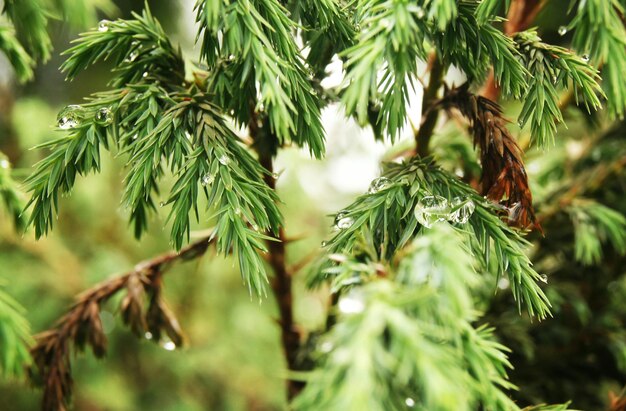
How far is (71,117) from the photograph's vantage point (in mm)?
708

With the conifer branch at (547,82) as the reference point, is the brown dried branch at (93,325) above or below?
below

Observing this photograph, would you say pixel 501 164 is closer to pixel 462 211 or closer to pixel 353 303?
pixel 462 211

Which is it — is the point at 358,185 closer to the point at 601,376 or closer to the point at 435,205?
the point at 601,376

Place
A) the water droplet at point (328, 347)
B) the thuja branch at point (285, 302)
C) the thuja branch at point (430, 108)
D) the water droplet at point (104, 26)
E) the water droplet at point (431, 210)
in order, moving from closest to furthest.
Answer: the water droplet at point (328, 347)
the water droplet at point (431, 210)
the water droplet at point (104, 26)
the thuja branch at point (430, 108)
the thuja branch at point (285, 302)

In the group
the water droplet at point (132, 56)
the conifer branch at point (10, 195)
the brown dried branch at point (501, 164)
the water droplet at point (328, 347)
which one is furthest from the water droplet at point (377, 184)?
the conifer branch at point (10, 195)

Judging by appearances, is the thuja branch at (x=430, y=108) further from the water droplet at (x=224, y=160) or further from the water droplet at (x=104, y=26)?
the water droplet at (x=104, y=26)

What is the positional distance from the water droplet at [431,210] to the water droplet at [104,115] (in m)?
0.41

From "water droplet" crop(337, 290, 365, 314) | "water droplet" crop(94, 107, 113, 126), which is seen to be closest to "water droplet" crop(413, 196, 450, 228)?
"water droplet" crop(337, 290, 365, 314)

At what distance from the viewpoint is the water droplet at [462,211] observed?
0.64 meters

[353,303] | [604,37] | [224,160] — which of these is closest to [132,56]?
[224,160]

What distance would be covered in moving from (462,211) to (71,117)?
527 millimetres

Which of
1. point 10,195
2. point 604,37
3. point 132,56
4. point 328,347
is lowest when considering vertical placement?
point 10,195

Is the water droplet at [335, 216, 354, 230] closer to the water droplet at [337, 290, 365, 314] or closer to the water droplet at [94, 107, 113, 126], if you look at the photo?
the water droplet at [337, 290, 365, 314]

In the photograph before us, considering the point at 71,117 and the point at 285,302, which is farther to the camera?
the point at 285,302
